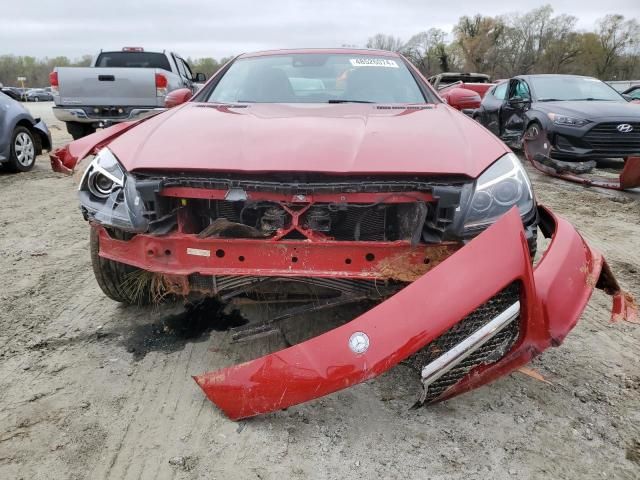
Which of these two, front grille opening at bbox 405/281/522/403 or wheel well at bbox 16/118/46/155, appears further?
wheel well at bbox 16/118/46/155

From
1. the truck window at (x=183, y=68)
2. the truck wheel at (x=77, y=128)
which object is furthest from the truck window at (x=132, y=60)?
the truck wheel at (x=77, y=128)

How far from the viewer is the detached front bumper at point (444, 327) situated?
179cm

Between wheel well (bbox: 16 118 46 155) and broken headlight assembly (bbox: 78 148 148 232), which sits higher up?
broken headlight assembly (bbox: 78 148 148 232)

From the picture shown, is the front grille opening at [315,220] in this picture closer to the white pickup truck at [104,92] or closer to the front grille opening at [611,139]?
the front grille opening at [611,139]

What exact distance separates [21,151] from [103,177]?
6417mm

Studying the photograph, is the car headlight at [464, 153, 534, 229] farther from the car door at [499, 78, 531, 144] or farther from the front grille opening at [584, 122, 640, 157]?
the car door at [499, 78, 531, 144]

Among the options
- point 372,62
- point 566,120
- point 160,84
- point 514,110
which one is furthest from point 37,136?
point 566,120

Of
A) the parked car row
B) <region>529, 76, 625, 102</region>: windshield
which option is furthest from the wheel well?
<region>529, 76, 625, 102</region>: windshield

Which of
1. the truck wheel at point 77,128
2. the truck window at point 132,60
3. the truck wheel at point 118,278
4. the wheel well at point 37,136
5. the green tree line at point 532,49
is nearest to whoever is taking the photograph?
the truck wheel at point 118,278

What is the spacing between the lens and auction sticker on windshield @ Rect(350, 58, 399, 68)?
12.7 ft

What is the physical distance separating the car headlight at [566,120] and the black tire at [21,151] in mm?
7902

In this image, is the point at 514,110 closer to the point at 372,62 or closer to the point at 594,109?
the point at 594,109

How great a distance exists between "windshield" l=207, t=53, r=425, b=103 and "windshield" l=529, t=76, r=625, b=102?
5.87 meters

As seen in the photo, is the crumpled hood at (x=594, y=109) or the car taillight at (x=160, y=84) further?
the car taillight at (x=160, y=84)
